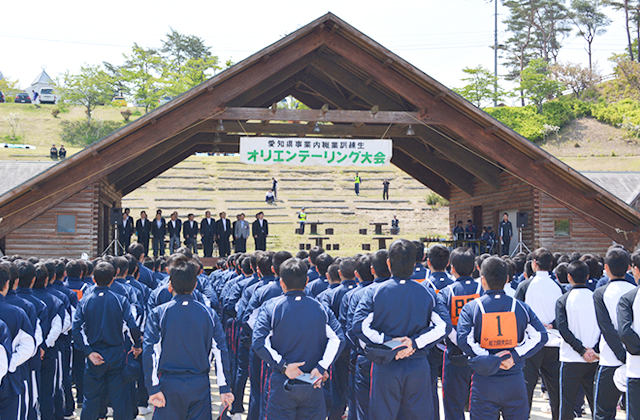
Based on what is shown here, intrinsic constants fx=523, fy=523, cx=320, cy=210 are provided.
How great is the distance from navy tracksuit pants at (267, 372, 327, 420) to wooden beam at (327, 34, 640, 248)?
12464mm

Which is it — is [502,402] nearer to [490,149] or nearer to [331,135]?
[490,149]

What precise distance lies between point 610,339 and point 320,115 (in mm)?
11833

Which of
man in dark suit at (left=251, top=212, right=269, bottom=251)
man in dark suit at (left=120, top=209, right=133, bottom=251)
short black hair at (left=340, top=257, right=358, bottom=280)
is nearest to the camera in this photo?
short black hair at (left=340, top=257, right=358, bottom=280)

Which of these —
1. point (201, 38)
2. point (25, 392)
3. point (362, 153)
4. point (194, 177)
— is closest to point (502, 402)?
point (25, 392)

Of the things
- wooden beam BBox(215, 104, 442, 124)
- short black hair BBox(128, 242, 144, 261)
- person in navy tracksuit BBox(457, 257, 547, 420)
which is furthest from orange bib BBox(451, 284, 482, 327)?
wooden beam BBox(215, 104, 442, 124)

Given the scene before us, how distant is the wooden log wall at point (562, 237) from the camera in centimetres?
1703

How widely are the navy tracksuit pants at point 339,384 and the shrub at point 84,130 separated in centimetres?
5549

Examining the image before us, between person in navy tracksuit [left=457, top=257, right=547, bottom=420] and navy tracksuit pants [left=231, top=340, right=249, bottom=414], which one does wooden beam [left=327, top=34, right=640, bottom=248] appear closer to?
navy tracksuit pants [left=231, top=340, right=249, bottom=414]

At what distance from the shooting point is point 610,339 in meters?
4.80

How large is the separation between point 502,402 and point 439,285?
1.85 m

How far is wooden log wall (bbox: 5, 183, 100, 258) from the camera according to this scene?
15500 millimetres

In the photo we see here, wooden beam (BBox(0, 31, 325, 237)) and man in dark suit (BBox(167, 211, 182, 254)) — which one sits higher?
wooden beam (BBox(0, 31, 325, 237))

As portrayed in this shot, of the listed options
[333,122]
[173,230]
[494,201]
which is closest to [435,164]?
[494,201]

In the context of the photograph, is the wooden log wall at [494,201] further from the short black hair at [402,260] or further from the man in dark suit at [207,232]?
the short black hair at [402,260]
